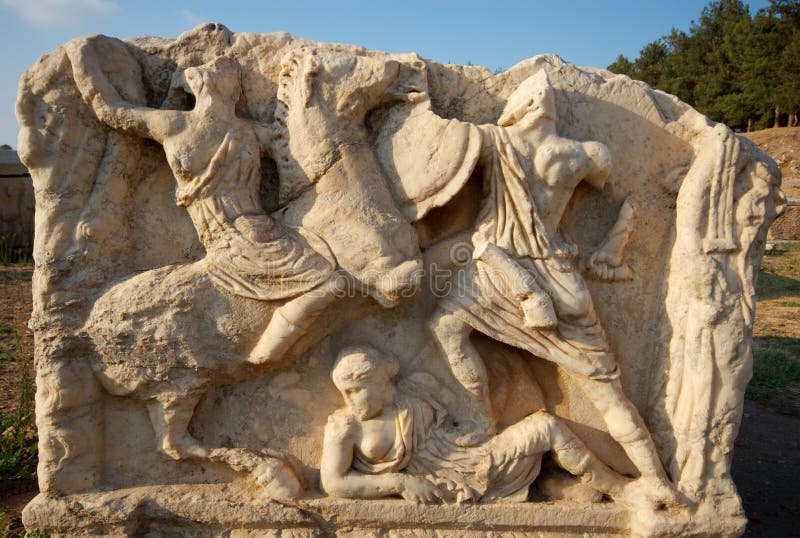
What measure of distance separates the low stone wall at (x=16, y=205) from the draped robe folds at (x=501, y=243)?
27.7ft

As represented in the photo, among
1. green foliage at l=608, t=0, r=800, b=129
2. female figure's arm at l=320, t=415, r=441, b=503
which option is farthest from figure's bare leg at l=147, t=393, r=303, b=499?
green foliage at l=608, t=0, r=800, b=129

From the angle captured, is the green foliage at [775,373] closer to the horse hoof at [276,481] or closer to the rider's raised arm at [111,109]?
the horse hoof at [276,481]

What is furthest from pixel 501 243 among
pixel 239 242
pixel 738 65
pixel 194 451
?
pixel 738 65

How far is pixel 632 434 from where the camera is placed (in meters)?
2.73

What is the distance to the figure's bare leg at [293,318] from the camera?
2.56 metres

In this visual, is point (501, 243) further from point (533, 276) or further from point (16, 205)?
point (16, 205)

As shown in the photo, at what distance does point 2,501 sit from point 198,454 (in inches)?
61.5

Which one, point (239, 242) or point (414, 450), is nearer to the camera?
point (239, 242)

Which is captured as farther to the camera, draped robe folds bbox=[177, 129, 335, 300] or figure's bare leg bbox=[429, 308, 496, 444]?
figure's bare leg bbox=[429, 308, 496, 444]

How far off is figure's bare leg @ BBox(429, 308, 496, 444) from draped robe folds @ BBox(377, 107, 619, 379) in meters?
0.05

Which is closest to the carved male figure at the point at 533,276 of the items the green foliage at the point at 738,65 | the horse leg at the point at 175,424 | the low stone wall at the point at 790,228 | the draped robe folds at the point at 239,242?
the draped robe folds at the point at 239,242

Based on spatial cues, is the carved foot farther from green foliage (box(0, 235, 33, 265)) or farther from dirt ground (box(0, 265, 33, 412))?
green foliage (box(0, 235, 33, 265))

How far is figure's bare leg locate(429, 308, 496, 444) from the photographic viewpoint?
8.87ft

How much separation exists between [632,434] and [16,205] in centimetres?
964
